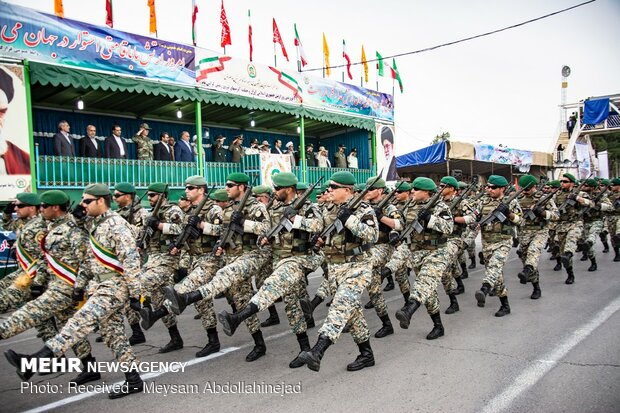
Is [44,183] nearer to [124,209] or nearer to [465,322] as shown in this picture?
[124,209]

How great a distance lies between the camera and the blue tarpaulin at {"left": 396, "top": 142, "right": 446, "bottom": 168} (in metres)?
18.8

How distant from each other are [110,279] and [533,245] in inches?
252

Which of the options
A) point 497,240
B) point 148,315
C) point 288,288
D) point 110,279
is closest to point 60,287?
point 110,279

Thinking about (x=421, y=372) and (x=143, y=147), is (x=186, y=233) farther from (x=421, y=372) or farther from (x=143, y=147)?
(x=143, y=147)

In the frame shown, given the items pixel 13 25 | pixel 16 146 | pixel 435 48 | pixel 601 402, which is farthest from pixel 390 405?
pixel 435 48

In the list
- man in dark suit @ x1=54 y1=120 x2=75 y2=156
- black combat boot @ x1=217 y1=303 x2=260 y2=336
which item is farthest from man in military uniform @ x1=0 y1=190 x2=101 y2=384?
man in dark suit @ x1=54 y1=120 x2=75 y2=156

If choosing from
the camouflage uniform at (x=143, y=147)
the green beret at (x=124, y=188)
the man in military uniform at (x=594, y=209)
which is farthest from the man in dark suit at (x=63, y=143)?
the man in military uniform at (x=594, y=209)

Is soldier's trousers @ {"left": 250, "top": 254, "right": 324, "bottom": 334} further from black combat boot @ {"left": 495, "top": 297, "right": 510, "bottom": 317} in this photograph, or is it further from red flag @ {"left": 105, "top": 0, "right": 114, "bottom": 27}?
red flag @ {"left": 105, "top": 0, "right": 114, "bottom": 27}

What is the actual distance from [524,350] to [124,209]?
5.36m

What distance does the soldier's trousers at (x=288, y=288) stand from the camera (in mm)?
4328

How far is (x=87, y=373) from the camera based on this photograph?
13.8ft

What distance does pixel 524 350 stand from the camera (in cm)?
446

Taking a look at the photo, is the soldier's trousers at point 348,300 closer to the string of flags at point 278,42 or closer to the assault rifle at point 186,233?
the assault rifle at point 186,233

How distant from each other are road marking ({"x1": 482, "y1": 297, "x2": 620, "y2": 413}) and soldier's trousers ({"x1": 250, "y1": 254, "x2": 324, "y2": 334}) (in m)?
2.01
